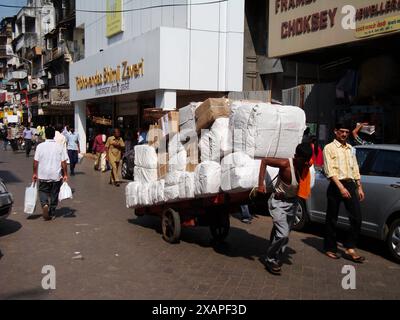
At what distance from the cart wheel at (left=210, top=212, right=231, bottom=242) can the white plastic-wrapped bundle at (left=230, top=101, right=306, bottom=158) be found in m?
1.51

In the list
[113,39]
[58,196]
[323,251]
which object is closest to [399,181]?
[323,251]

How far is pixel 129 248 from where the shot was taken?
6695mm

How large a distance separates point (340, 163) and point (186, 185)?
2.08m

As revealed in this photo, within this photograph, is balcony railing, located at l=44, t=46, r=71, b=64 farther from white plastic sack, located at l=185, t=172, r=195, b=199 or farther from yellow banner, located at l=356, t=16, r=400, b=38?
white plastic sack, located at l=185, t=172, r=195, b=199

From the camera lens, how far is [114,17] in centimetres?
2192

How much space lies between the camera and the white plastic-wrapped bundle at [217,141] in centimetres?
587

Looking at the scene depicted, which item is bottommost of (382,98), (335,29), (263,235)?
(263,235)

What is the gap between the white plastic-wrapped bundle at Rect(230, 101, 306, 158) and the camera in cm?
550

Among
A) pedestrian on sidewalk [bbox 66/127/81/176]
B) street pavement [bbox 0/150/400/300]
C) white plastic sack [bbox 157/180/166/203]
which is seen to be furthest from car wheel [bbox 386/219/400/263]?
pedestrian on sidewalk [bbox 66/127/81/176]

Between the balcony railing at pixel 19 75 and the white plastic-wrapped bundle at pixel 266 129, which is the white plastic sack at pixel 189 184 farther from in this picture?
the balcony railing at pixel 19 75

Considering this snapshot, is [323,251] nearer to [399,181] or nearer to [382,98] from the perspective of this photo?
[399,181]

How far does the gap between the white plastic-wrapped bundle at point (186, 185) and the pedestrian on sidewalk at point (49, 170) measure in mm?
3045
